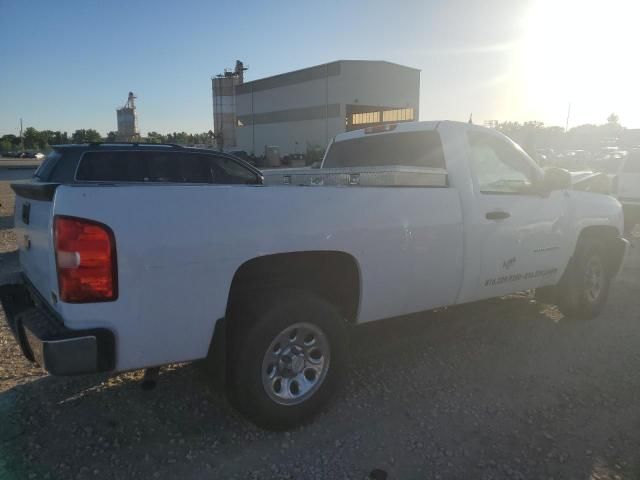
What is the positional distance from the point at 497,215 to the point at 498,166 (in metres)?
0.64

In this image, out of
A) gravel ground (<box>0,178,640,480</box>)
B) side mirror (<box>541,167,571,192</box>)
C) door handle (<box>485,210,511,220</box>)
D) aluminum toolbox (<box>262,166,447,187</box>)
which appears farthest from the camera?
side mirror (<box>541,167,571,192</box>)

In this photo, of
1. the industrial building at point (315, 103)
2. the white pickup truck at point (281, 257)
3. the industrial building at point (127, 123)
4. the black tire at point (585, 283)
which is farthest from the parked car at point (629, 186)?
the industrial building at point (127, 123)

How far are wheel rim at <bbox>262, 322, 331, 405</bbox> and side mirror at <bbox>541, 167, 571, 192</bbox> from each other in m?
2.75

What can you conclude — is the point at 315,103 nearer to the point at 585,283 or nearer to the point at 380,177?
the point at 585,283

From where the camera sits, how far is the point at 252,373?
9.32 feet

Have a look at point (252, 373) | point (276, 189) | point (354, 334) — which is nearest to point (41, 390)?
point (252, 373)

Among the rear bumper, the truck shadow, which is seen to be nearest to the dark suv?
the truck shadow

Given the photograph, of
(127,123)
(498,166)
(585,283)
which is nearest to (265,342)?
(498,166)

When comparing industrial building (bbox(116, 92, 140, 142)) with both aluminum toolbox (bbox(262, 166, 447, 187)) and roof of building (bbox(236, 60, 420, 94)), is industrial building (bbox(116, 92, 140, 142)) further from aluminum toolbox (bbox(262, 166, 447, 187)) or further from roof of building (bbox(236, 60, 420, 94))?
aluminum toolbox (bbox(262, 166, 447, 187))

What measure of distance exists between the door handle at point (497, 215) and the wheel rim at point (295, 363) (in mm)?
1785

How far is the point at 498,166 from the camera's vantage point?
4445 millimetres

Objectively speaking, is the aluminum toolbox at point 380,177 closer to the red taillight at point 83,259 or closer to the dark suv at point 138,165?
the red taillight at point 83,259

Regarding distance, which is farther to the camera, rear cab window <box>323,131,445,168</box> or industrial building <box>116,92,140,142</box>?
industrial building <box>116,92,140,142</box>

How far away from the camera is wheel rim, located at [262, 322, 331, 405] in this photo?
9.78ft
